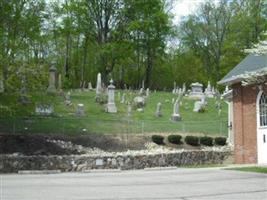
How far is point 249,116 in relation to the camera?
27.3 m

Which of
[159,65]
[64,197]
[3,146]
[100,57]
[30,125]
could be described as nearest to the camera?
[64,197]

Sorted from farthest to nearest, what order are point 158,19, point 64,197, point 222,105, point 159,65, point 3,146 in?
point 159,65 < point 158,19 < point 222,105 < point 3,146 < point 64,197

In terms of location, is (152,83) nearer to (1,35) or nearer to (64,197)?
(1,35)

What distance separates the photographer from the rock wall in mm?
24234

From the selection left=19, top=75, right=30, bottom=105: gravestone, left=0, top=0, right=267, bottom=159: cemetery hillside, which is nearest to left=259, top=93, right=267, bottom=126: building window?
left=0, top=0, right=267, bottom=159: cemetery hillside

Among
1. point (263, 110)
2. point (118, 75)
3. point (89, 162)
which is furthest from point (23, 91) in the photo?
point (118, 75)

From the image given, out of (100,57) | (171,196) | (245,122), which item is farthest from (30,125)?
(100,57)

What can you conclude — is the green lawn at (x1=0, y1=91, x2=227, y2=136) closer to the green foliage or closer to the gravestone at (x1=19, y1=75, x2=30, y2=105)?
the gravestone at (x1=19, y1=75, x2=30, y2=105)

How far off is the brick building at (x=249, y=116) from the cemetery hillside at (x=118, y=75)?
139 cm

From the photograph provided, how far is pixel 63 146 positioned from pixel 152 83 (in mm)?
58400

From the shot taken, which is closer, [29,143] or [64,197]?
[64,197]

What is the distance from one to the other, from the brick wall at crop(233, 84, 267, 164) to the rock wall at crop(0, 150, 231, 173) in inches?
101

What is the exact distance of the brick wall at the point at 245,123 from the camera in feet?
88.2

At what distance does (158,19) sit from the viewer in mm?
70312
